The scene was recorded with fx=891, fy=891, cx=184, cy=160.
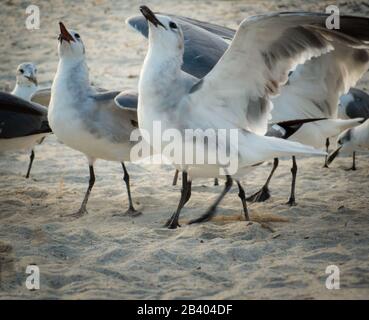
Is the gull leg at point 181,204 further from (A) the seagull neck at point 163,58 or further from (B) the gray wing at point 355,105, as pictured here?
(B) the gray wing at point 355,105

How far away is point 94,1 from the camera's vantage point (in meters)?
14.3

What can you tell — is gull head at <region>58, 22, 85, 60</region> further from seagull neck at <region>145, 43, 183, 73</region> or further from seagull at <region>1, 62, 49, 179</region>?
seagull neck at <region>145, 43, 183, 73</region>

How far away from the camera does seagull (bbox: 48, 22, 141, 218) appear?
264 inches

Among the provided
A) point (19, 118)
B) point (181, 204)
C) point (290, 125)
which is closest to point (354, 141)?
point (290, 125)

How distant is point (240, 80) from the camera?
19.3ft

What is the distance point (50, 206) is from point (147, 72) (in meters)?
1.67

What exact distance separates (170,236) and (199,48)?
213 centimetres

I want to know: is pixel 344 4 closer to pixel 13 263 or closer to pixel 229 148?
pixel 229 148

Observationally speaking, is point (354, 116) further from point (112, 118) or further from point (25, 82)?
point (25, 82)

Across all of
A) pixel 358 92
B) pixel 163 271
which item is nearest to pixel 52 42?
pixel 358 92

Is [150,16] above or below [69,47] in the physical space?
above

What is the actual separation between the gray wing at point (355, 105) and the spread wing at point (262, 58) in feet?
10.4

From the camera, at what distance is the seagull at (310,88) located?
736cm

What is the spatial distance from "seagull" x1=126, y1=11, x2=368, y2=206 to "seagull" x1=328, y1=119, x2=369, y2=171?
2.39ft
